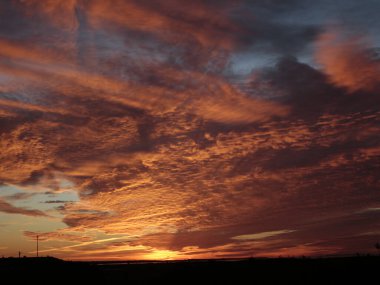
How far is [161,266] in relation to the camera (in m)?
76.3

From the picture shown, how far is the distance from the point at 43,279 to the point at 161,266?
3234 centimetres

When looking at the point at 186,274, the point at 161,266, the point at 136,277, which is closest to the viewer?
the point at 186,274

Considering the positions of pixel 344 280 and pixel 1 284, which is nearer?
pixel 1 284

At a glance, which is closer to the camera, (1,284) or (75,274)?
(1,284)

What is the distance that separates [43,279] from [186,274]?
16136 millimetres

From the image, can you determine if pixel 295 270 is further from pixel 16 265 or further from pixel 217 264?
pixel 16 265

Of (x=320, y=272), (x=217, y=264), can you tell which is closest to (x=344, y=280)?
(x=320, y=272)

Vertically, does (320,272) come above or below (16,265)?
below

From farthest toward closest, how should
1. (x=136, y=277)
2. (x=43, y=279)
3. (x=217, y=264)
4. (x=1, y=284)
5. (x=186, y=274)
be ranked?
(x=136, y=277), (x=217, y=264), (x=186, y=274), (x=43, y=279), (x=1, y=284)

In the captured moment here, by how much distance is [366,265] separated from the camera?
177 ft

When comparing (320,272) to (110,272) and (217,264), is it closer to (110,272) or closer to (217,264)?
(217,264)

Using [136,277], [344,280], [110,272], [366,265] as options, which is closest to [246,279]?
[344,280]

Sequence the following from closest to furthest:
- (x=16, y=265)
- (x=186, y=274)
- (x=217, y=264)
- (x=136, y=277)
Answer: (x=16, y=265)
(x=186, y=274)
(x=217, y=264)
(x=136, y=277)

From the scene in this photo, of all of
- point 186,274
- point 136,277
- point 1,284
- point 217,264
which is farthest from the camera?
point 136,277
